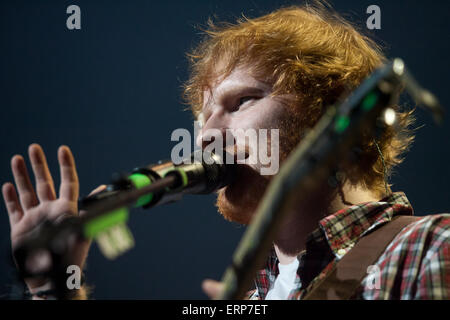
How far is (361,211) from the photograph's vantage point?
122 cm

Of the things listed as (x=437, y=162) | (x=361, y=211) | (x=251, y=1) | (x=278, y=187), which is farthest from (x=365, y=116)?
(x=251, y=1)

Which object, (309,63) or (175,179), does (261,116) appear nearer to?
(309,63)

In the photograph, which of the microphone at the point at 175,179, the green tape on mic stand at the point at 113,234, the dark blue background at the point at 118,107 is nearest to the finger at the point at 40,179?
the microphone at the point at 175,179

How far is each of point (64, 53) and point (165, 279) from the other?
7.06ft

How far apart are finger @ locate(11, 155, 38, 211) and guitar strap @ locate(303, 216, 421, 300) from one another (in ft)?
2.63

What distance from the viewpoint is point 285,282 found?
52.9 inches

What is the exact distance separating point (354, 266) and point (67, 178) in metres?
0.82

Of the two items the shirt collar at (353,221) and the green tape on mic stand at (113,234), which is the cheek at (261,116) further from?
the green tape on mic stand at (113,234)

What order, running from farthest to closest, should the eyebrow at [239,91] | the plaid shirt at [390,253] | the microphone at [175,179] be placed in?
the eyebrow at [239,91] → the plaid shirt at [390,253] → the microphone at [175,179]

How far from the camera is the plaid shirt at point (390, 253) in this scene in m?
0.90

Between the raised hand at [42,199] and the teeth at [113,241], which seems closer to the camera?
the teeth at [113,241]

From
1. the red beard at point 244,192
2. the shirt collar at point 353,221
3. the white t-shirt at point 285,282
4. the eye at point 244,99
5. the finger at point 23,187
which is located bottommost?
the white t-shirt at point 285,282

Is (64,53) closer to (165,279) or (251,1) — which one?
(251,1)

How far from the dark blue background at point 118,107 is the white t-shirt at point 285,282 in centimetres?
174
